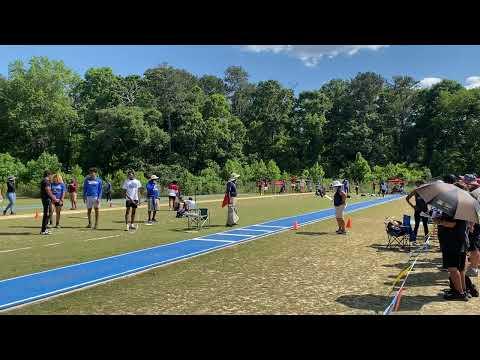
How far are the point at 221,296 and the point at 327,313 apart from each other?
1782 mm

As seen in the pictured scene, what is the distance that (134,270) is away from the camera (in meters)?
9.37

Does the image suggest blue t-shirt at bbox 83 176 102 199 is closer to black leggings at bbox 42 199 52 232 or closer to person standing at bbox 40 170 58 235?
person standing at bbox 40 170 58 235

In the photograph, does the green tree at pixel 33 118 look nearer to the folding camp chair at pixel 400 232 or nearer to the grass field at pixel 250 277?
the grass field at pixel 250 277

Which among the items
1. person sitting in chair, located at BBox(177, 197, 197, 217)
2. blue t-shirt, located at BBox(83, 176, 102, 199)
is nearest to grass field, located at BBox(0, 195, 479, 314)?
blue t-shirt, located at BBox(83, 176, 102, 199)

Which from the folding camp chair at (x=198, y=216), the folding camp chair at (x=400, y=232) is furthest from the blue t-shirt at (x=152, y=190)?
the folding camp chair at (x=400, y=232)

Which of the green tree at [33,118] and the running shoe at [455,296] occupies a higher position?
the green tree at [33,118]

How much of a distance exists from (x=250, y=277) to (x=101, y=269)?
9.97 ft

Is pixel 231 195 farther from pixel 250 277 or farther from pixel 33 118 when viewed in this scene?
pixel 33 118

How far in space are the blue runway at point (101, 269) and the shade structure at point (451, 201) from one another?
5.62 metres

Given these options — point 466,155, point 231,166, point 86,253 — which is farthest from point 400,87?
point 86,253

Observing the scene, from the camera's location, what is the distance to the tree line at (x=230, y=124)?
6038 cm

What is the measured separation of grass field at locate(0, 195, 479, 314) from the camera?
22.6 feet

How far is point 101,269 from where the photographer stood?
945 centimetres
